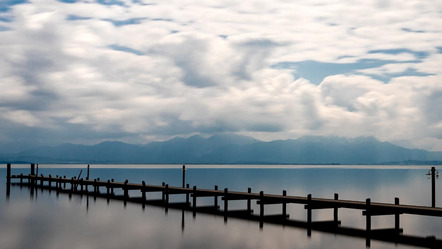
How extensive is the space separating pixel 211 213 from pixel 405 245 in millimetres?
17158

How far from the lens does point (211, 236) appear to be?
3012cm

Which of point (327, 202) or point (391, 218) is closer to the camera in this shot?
point (327, 202)

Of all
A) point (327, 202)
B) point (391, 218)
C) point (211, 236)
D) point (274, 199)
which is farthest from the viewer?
point (391, 218)

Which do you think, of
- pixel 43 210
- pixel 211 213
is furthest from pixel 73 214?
pixel 211 213

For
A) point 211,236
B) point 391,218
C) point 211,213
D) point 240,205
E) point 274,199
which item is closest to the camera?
point 211,236

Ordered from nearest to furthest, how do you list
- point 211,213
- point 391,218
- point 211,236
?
1. point 211,236
2. point 211,213
3. point 391,218

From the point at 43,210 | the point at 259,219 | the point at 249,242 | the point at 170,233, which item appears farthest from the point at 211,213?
the point at 43,210

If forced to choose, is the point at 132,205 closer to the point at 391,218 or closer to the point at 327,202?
the point at 327,202

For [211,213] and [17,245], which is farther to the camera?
[211,213]

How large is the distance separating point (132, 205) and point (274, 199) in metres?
16.5

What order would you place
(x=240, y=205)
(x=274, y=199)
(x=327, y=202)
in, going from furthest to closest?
(x=240, y=205) → (x=274, y=199) → (x=327, y=202)

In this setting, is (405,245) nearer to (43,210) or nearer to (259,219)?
(259,219)

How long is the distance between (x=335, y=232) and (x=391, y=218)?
15.2 metres

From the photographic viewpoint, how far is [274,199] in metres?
37.2
